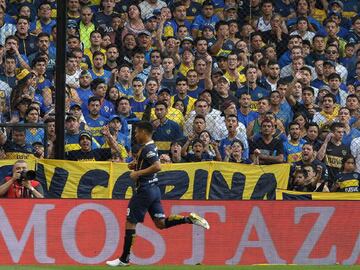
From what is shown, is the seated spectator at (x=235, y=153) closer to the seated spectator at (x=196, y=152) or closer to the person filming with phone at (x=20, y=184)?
the seated spectator at (x=196, y=152)

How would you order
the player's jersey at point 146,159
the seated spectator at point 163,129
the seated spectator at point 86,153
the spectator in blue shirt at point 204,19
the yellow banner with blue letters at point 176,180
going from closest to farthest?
the player's jersey at point 146,159
the yellow banner with blue letters at point 176,180
the seated spectator at point 86,153
the seated spectator at point 163,129
the spectator in blue shirt at point 204,19

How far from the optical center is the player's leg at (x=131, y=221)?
1070cm

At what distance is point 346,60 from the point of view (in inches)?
659

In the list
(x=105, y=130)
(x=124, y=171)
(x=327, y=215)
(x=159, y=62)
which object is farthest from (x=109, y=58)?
(x=327, y=215)

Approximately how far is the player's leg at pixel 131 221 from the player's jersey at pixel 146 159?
157 mm

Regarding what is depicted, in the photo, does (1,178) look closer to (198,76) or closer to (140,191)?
(140,191)

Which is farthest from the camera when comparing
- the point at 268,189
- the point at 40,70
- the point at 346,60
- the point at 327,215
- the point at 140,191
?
the point at 346,60

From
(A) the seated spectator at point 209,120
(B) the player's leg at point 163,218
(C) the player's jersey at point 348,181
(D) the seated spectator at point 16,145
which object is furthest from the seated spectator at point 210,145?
(B) the player's leg at point 163,218

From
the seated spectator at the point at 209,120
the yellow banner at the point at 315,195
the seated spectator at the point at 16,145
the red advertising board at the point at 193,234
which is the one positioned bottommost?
the red advertising board at the point at 193,234

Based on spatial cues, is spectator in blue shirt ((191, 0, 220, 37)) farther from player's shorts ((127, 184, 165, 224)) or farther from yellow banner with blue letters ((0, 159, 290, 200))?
player's shorts ((127, 184, 165, 224))

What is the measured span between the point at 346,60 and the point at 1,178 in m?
6.70

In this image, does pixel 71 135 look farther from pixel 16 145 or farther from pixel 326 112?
pixel 326 112

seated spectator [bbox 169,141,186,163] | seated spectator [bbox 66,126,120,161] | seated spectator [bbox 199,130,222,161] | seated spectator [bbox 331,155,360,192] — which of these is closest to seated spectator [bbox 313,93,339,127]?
seated spectator [bbox 331,155,360,192]

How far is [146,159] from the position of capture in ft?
34.9
